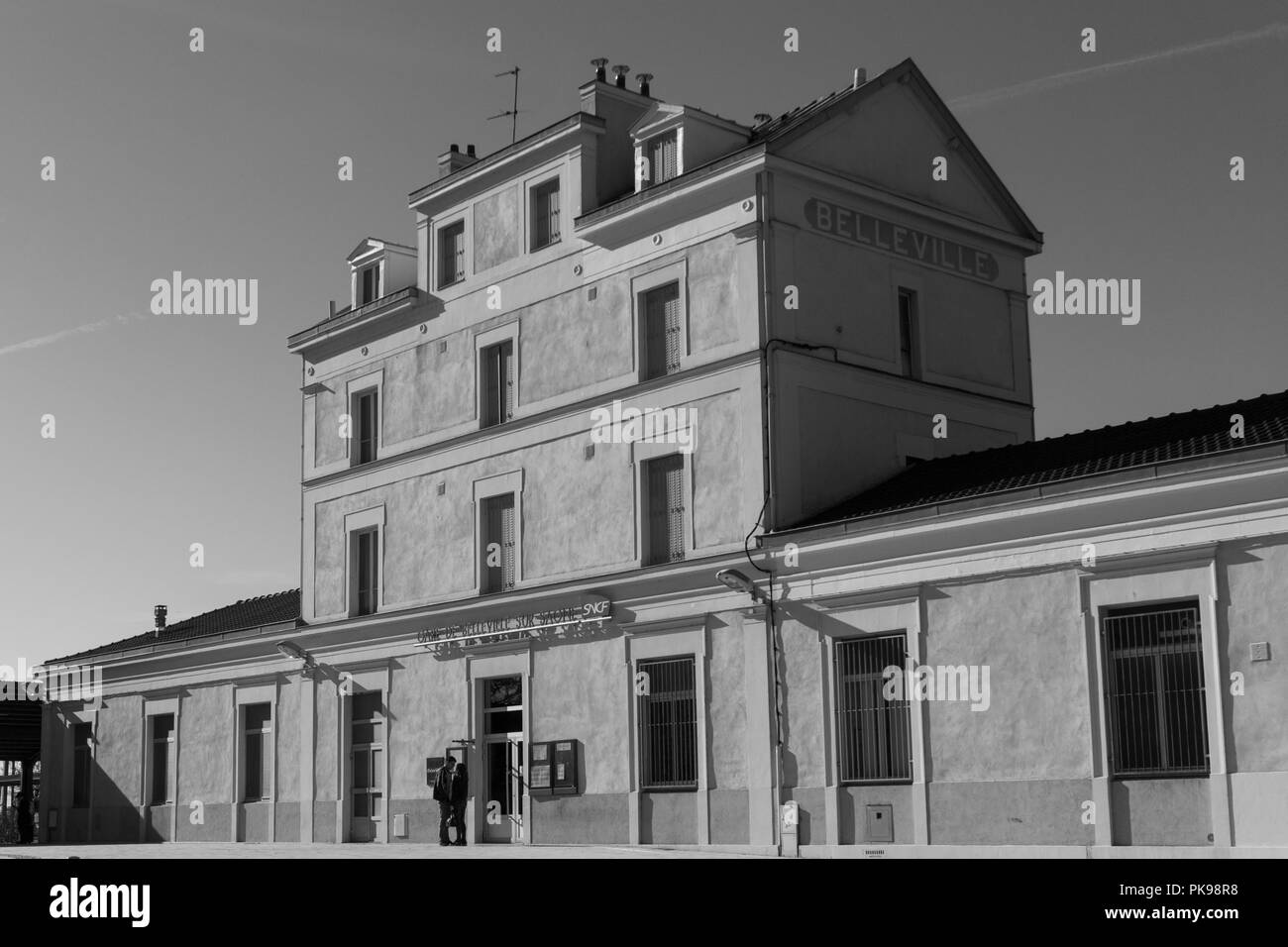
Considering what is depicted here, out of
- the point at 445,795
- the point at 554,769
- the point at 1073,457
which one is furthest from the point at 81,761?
the point at 1073,457

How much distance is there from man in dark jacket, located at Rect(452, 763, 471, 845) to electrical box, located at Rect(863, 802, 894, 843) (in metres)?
10.1

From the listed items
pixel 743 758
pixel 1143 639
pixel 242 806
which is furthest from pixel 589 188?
pixel 242 806

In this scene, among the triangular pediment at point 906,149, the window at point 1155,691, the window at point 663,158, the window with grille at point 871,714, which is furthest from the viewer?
the window at point 663,158

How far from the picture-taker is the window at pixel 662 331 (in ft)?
101

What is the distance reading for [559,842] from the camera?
3116 cm

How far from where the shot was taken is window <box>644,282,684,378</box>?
30766 mm

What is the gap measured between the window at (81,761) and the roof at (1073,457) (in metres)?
27.1

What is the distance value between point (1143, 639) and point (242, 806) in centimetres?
2481

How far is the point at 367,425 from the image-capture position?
3891 centimetres

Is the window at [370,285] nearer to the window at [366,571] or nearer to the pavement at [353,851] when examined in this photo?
the window at [366,571]

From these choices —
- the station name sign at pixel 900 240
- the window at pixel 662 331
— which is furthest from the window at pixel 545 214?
the station name sign at pixel 900 240

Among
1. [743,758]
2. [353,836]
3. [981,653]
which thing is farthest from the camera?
[353,836]

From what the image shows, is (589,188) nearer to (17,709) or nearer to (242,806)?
(242,806)
